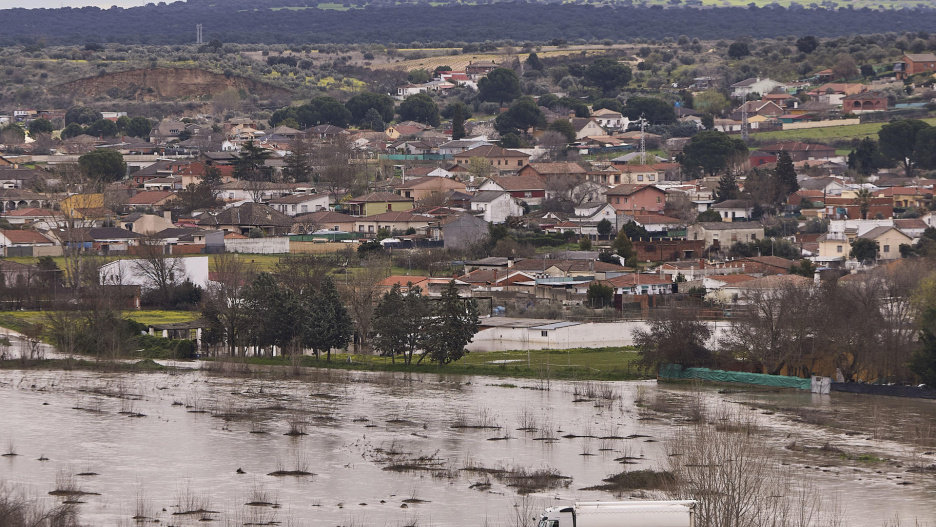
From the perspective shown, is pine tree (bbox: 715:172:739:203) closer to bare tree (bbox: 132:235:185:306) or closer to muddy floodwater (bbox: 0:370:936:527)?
bare tree (bbox: 132:235:185:306)

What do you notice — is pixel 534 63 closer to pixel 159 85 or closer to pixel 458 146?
pixel 159 85

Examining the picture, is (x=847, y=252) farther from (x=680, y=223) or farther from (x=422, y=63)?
(x=422, y=63)

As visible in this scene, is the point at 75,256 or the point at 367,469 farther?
the point at 75,256

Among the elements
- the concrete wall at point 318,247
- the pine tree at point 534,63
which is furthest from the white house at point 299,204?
the pine tree at point 534,63

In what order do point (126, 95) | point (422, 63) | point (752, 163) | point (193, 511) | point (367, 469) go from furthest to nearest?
point (422, 63) < point (126, 95) < point (752, 163) < point (367, 469) < point (193, 511)

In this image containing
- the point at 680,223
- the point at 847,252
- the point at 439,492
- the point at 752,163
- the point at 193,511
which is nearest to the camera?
the point at 193,511

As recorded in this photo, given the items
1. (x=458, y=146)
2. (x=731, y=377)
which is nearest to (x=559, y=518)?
(x=731, y=377)

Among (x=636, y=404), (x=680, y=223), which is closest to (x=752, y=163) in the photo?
(x=680, y=223)

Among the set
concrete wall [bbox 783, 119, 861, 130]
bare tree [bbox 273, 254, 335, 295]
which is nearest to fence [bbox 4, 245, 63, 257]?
bare tree [bbox 273, 254, 335, 295]
